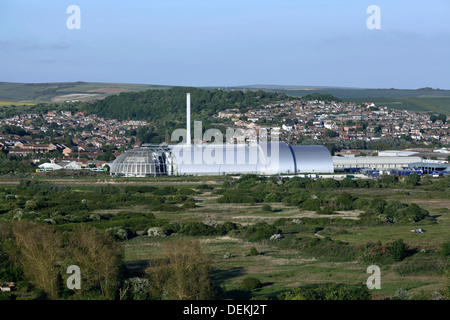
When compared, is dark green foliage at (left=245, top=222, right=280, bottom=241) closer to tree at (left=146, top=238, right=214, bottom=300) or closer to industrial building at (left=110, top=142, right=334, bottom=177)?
tree at (left=146, top=238, right=214, bottom=300)

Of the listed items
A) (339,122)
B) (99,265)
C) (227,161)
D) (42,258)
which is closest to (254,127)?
(339,122)

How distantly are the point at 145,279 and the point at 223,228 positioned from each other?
14496 millimetres

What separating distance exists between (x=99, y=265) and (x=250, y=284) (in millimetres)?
5021

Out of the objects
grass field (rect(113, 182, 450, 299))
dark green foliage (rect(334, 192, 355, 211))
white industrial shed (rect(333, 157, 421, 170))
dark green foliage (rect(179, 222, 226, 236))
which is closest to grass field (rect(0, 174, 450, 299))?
grass field (rect(113, 182, 450, 299))

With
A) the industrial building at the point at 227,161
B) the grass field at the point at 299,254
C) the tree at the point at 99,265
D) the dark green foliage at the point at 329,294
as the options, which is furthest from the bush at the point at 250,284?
the industrial building at the point at 227,161

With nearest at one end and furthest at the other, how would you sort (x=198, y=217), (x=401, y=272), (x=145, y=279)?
(x=145, y=279), (x=401, y=272), (x=198, y=217)

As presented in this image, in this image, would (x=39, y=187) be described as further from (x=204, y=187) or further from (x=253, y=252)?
(x=253, y=252)

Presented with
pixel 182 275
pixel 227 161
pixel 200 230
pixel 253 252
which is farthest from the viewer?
pixel 227 161

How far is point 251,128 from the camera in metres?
118

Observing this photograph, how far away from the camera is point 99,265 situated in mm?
21344

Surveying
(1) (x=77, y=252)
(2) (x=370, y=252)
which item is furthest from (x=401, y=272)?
A: (1) (x=77, y=252)

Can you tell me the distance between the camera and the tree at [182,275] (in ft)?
63.8

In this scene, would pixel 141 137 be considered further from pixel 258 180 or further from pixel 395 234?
pixel 395 234

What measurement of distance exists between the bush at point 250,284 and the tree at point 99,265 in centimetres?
413
